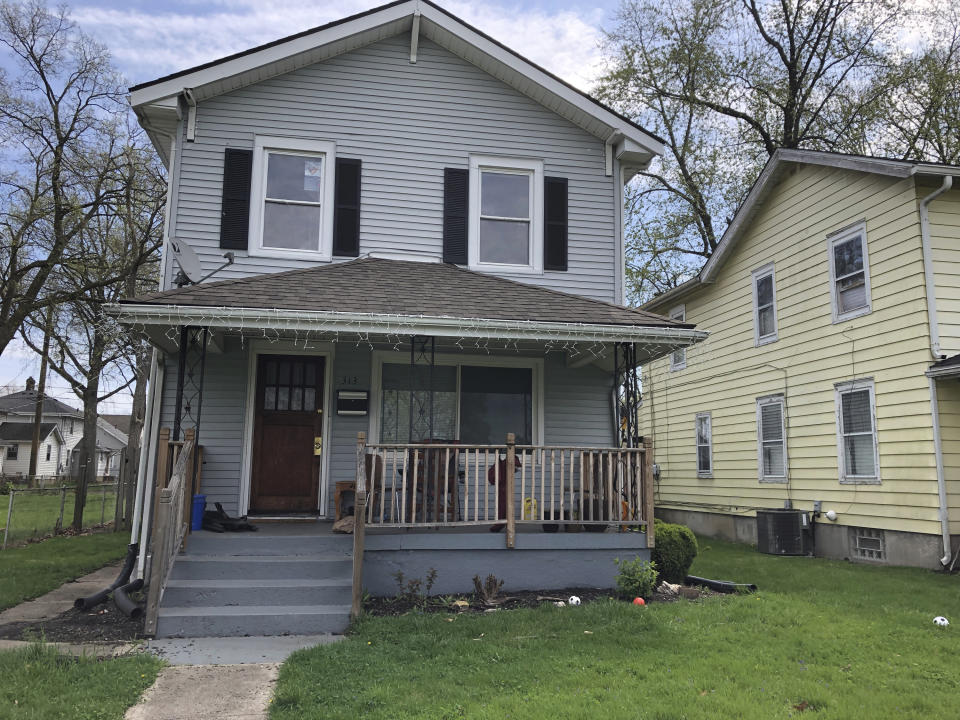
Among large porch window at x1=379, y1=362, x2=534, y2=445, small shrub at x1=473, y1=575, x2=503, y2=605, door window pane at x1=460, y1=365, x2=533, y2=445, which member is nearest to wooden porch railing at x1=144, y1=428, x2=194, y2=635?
large porch window at x1=379, y1=362, x2=534, y2=445

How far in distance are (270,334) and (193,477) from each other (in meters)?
1.86

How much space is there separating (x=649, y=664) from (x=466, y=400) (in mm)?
4850

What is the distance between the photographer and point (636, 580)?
7.14m

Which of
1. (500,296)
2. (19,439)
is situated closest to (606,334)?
(500,296)

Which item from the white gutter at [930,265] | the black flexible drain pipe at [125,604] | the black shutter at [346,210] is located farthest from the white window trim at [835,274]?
the black flexible drain pipe at [125,604]

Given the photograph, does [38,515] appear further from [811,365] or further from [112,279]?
[811,365]

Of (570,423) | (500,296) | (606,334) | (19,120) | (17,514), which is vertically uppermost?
(19,120)

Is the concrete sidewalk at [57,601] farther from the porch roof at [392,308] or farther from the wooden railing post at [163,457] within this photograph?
the porch roof at [392,308]

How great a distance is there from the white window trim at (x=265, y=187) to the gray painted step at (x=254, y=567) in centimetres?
397

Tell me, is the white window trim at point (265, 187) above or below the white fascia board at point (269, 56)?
below

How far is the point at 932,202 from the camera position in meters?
10.0

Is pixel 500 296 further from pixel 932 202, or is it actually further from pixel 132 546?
pixel 932 202

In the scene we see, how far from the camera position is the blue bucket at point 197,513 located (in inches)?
301

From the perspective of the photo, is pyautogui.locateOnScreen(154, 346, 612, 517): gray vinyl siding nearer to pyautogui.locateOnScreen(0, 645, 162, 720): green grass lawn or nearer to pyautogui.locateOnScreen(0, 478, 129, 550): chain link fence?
pyautogui.locateOnScreen(0, 645, 162, 720): green grass lawn
